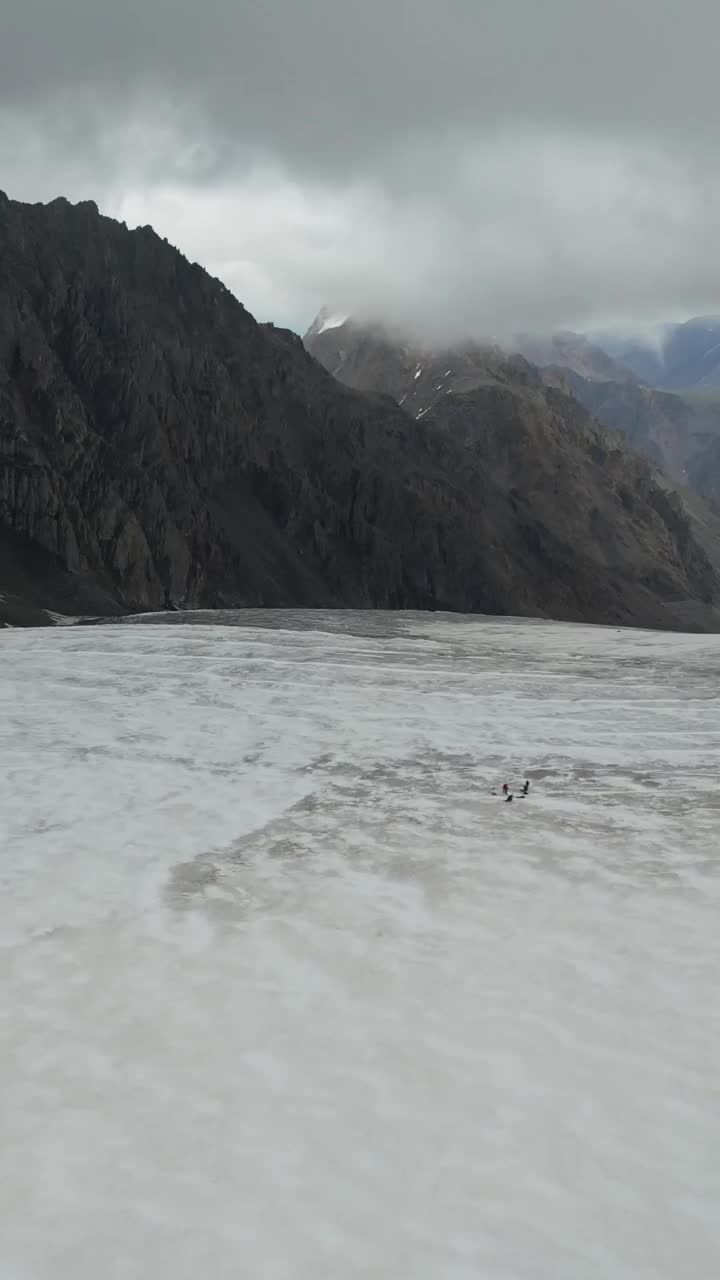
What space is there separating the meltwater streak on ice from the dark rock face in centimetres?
6862

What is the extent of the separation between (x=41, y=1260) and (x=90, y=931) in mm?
3840

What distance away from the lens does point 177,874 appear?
9789mm

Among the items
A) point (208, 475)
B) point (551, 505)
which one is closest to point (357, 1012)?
point (208, 475)

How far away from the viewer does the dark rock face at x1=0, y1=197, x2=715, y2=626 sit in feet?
302

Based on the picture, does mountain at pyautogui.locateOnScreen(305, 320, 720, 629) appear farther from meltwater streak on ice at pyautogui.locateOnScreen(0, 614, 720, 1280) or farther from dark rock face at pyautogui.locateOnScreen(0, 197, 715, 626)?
meltwater streak on ice at pyautogui.locateOnScreen(0, 614, 720, 1280)

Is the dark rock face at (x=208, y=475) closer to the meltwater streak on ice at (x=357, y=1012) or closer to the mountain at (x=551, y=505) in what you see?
the mountain at (x=551, y=505)

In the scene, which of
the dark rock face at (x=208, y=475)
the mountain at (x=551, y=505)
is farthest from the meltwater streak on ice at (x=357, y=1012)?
the mountain at (x=551, y=505)

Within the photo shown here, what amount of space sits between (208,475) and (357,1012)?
11508 centimetres

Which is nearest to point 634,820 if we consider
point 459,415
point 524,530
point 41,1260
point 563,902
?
point 563,902

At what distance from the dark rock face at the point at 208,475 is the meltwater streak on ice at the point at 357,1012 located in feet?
225

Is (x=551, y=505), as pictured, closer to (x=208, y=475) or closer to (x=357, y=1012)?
(x=208, y=475)

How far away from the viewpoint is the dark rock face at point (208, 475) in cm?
9219

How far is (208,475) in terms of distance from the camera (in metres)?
118

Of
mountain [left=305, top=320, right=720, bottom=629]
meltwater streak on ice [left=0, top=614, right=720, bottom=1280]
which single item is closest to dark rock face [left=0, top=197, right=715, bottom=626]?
mountain [left=305, top=320, right=720, bottom=629]
